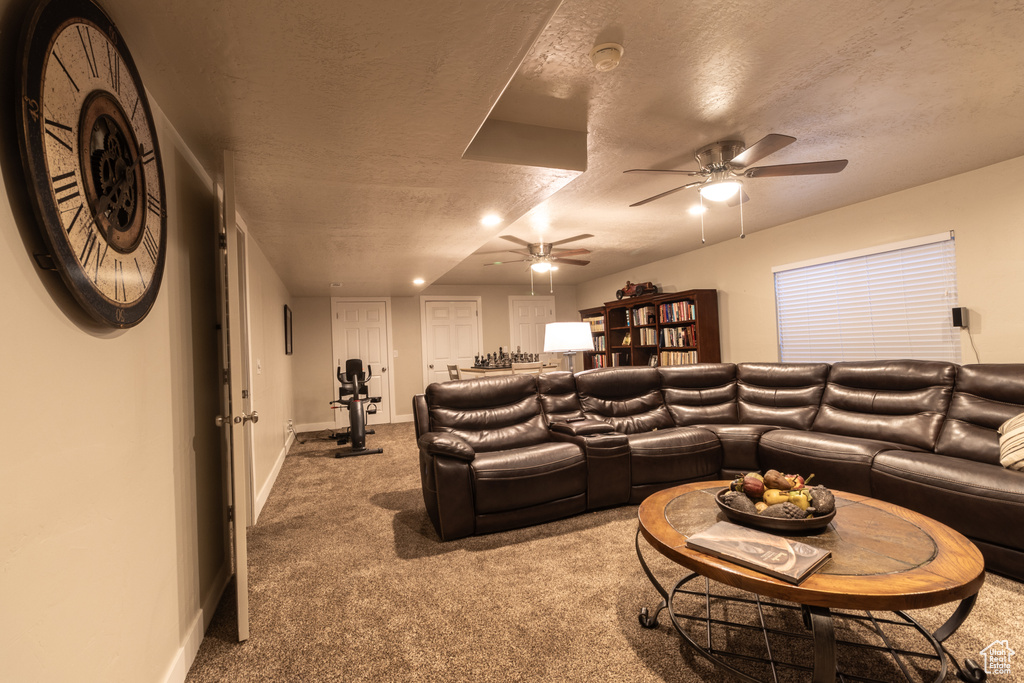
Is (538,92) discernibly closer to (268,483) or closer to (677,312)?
(268,483)

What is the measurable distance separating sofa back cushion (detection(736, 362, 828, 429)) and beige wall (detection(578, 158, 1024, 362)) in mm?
1174

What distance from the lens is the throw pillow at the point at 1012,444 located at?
221 centimetres

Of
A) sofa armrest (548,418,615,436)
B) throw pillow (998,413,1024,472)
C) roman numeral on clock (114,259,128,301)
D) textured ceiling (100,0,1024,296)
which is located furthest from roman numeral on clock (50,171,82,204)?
throw pillow (998,413,1024,472)

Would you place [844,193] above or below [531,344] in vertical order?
above

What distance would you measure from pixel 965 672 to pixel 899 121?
2.72m

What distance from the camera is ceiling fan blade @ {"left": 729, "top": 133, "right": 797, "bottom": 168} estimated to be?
2.29 m

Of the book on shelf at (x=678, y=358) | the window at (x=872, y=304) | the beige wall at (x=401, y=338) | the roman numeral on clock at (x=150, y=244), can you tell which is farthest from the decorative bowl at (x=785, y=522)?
the beige wall at (x=401, y=338)

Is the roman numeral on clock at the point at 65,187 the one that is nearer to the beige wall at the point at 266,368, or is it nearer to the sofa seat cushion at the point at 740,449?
the beige wall at the point at 266,368

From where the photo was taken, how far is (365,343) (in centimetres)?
751

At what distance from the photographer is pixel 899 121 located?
8.52 feet

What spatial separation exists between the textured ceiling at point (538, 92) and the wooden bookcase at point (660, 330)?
2098 mm

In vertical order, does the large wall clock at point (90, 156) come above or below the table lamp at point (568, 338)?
above

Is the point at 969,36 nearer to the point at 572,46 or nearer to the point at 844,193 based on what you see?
the point at 572,46

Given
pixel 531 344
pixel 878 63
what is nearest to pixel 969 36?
pixel 878 63
